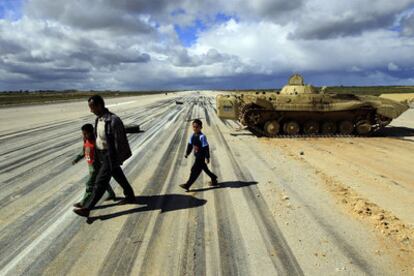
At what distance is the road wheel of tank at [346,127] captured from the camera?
1619 centimetres

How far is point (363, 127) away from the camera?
16.1m

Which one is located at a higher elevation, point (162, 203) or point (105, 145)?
point (105, 145)

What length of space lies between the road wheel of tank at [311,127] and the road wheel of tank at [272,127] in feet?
4.94

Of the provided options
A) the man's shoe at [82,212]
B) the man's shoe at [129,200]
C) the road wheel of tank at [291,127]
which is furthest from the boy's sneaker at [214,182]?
the road wheel of tank at [291,127]

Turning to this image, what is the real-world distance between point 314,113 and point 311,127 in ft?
2.38

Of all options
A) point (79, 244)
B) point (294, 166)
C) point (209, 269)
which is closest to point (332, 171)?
point (294, 166)

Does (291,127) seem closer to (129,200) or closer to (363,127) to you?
(363,127)

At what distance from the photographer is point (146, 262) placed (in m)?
4.09

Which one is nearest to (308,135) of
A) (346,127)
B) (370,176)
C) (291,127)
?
(291,127)

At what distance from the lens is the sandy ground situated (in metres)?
4.12

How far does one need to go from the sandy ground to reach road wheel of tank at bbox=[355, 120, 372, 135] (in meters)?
5.93

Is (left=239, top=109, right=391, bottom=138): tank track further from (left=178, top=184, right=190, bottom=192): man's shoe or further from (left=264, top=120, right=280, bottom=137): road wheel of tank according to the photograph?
(left=178, top=184, right=190, bottom=192): man's shoe

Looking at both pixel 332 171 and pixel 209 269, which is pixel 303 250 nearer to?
pixel 209 269

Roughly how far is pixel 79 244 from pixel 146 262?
1.18 meters
